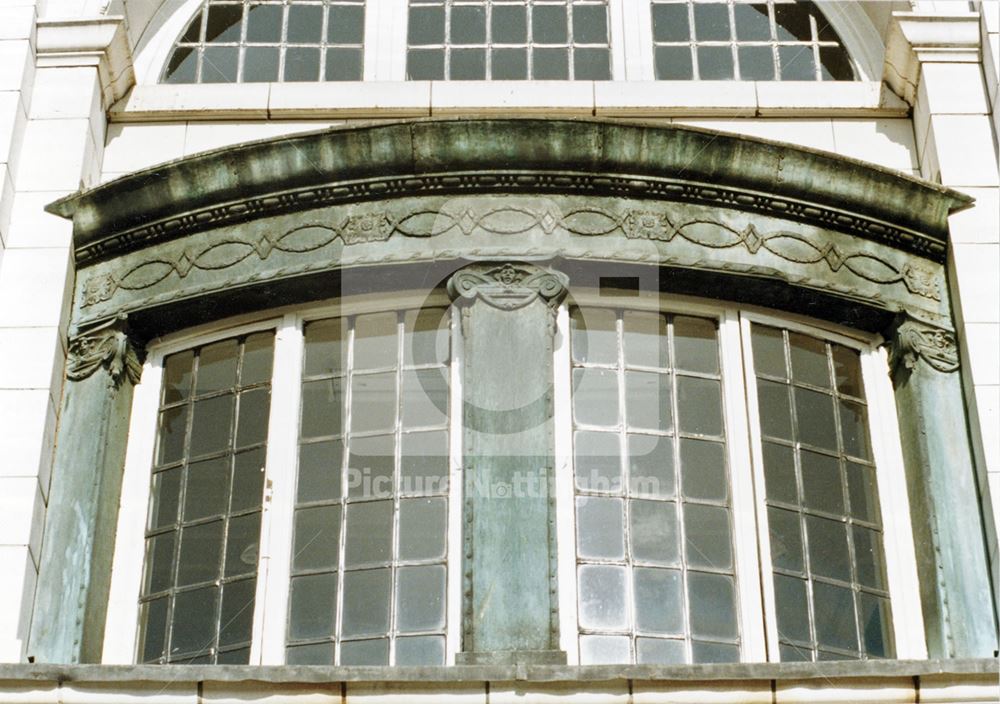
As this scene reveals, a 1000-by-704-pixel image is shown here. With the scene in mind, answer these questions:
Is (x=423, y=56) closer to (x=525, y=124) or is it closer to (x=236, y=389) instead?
(x=525, y=124)

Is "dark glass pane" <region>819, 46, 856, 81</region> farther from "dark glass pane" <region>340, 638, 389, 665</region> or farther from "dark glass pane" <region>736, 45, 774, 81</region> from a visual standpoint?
"dark glass pane" <region>340, 638, 389, 665</region>

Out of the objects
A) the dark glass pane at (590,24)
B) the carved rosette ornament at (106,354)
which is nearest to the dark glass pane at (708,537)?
the carved rosette ornament at (106,354)

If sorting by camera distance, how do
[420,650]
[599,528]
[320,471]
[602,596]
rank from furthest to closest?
1. [320,471]
2. [599,528]
3. [602,596]
4. [420,650]

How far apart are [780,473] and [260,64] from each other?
4.78 meters

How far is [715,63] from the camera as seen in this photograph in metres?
14.2

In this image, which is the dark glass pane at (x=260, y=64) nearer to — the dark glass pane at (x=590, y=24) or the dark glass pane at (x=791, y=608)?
the dark glass pane at (x=590, y=24)

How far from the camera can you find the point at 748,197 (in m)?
12.8

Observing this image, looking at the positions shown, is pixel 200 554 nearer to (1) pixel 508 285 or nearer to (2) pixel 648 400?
(1) pixel 508 285

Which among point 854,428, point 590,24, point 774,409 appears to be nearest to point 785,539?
point 774,409

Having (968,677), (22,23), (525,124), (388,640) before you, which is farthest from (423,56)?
(968,677)

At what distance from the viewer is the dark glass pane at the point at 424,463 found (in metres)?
11.9

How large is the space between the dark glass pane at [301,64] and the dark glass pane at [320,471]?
10.3ft

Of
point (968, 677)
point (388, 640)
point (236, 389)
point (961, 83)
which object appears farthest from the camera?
point (961, 83)

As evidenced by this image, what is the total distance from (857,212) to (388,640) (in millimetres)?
4066
